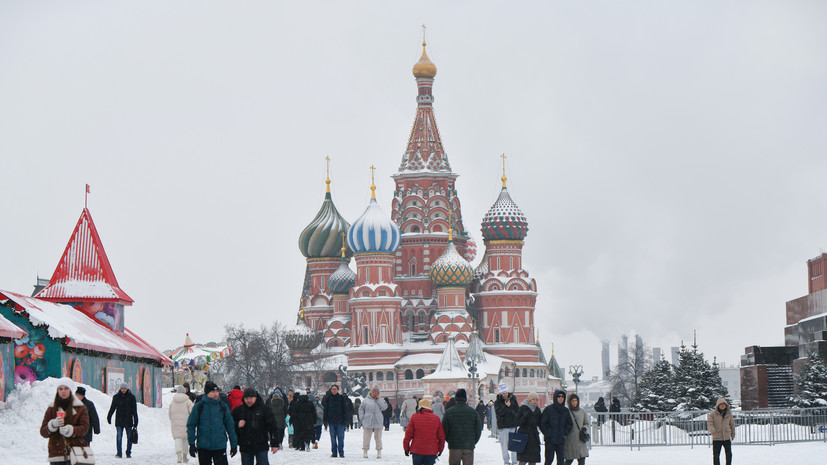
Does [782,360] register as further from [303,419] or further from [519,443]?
[519,443]

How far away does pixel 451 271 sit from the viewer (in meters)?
78.6

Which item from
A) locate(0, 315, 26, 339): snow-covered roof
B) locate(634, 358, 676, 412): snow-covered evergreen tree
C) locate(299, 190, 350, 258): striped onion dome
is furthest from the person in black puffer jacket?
locate(299, 190, 350, 258): striped onion dome

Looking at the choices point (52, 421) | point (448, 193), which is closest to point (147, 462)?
point (52, 421)

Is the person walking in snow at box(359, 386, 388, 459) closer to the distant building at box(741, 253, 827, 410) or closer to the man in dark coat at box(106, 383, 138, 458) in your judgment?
the man in dark coat at box(106, 383, 138, 458)

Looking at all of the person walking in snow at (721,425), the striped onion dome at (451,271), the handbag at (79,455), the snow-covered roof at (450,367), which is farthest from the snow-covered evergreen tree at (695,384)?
the striped onion dome at (451,271)

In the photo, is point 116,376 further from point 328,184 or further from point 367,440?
point 328,184

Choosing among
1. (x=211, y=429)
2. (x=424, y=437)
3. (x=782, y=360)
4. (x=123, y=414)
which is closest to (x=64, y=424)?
(x=211, y=429)

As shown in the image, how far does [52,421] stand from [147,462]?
7.60m

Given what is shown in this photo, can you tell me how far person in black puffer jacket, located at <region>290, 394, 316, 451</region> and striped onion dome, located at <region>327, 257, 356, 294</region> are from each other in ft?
191

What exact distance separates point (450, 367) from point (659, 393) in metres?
28.1

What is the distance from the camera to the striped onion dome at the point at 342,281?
8294 cm

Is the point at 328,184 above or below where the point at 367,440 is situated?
above

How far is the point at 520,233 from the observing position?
81000mm

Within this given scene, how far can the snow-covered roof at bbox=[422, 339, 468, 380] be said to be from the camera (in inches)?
2859
